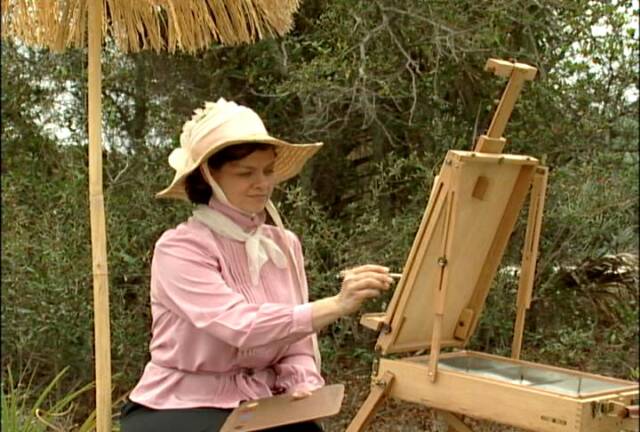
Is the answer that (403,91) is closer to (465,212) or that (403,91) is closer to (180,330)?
(465,212)

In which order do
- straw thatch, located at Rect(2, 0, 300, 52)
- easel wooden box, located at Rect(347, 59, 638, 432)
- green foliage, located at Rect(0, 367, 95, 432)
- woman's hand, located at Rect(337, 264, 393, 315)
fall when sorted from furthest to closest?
green foliage, located at Rect(0, 367, 95, 432) < straw thatch, located at Rect(2, 0, 300, 52) < easel wooden box, located at Rect(347, 59, 638, 432) < woman's hand, located at Rect(337, 264, 393, 315)

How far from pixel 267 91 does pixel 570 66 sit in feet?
4.34

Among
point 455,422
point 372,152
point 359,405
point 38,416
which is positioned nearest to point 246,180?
point 455,422

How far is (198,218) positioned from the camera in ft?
8.02

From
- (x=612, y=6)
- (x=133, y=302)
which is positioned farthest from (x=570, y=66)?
(x=133, y=302)

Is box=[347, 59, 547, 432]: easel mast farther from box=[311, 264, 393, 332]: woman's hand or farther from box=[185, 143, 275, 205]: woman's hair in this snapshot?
box=[185, 143, 275, 205]: woman's hair

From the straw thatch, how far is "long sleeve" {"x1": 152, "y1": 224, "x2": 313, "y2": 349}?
2.50 ft

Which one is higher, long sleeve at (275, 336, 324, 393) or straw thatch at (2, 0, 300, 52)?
straw thatch at (2, 0, 300, 52)

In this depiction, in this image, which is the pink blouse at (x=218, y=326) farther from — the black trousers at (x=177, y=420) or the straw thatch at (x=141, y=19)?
the straw thatch at (x=141, y=19)

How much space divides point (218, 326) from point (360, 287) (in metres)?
0.34

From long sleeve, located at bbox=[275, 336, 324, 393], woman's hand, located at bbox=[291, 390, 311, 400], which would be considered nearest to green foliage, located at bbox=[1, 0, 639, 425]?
long sleeve, located at bbox=[275, 336, 324, 393]

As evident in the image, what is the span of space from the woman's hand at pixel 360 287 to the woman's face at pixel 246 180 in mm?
355

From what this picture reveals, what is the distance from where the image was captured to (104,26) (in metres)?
2.97

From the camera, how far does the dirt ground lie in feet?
13.6
